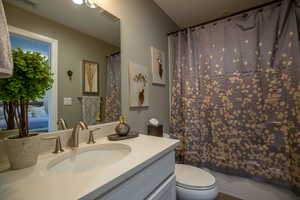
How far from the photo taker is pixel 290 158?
118 centimetres

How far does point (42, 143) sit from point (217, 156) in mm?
1606

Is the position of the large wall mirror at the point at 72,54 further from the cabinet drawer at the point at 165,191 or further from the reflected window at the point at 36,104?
the cabinet drawer at the point at 165,191

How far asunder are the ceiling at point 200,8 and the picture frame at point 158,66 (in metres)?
0.63

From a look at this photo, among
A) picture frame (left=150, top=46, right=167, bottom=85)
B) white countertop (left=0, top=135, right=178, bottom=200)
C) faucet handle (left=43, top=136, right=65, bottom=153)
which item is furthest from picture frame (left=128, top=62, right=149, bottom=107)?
white countertop (left=0, top=135, right=178, bottom=200)

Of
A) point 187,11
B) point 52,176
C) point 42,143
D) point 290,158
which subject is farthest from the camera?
point 187,11

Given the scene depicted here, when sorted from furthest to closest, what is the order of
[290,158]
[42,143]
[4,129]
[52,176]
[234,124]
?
[234,124] < [290,158] < [42,143] < [4,129] < [52,176]

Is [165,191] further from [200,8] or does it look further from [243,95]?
[200,8]

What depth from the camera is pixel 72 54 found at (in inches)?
34.6

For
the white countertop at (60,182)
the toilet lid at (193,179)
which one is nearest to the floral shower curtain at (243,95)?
the toilet lid at (193,179)

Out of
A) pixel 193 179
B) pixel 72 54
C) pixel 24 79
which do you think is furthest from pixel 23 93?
pixel 193 179

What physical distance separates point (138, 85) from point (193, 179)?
0.99m

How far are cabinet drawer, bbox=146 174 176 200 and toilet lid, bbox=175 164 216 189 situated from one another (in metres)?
0.28

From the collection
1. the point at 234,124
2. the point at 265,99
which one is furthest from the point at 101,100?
the point at 265,99

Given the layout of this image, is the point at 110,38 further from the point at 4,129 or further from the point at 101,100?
the point at 4,129
